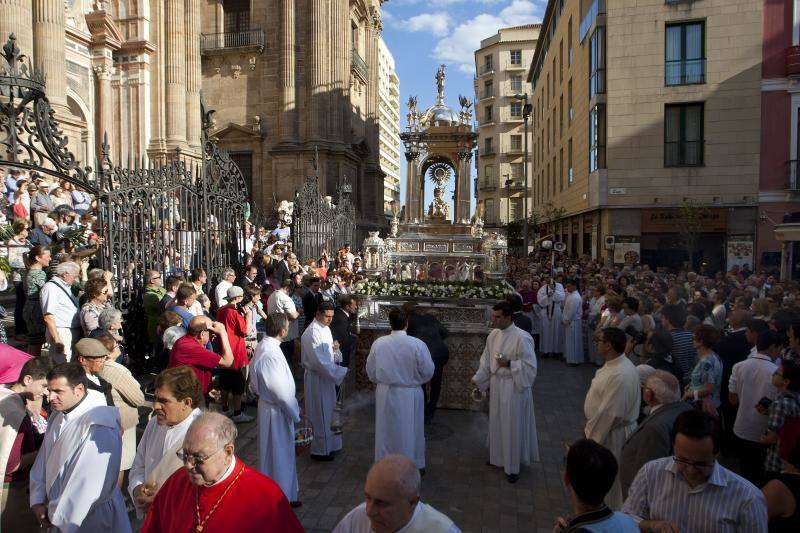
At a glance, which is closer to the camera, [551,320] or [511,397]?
[511,397]

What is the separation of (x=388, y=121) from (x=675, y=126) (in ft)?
257

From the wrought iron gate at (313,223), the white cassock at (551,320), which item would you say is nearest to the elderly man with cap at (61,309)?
the white cassock at (551,320)

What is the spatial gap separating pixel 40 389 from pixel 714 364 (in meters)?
5.97

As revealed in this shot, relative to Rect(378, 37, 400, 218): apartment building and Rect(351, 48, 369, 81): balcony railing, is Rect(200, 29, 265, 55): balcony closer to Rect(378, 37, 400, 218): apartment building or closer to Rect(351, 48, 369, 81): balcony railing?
Rect(351, 48, 369, 81): balcony railing

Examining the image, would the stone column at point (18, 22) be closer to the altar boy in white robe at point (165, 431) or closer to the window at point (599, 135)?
the altar boy in white robe at point (165, 431)

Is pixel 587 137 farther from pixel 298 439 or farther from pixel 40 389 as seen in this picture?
pixel 40 389

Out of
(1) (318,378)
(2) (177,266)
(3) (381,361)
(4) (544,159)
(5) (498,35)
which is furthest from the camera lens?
(5) (498,35)

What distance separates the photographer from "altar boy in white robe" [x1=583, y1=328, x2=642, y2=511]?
4.58 meters

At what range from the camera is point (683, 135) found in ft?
67.7

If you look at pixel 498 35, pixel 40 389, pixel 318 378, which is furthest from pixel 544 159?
pixel 40 389

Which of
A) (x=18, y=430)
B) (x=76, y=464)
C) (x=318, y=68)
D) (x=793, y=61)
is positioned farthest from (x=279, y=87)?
(x=76, y=464)

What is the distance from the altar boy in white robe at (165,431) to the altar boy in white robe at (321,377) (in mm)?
2921

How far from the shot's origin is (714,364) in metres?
5.45

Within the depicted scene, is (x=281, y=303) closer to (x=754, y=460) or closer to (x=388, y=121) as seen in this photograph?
(x=754, y=460)
